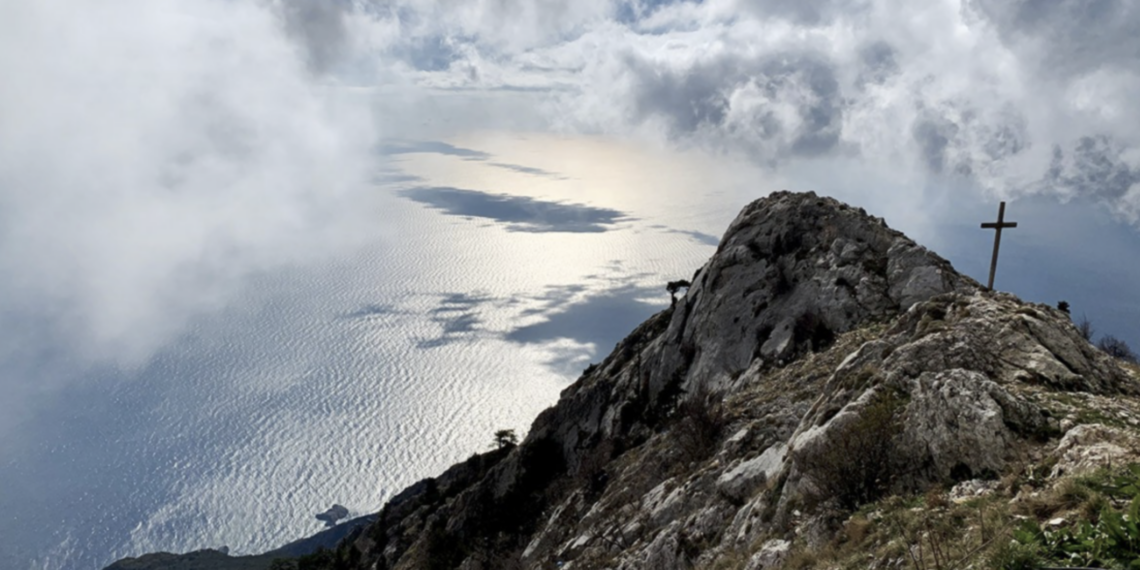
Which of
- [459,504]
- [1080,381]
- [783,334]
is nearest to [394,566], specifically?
[459,504]

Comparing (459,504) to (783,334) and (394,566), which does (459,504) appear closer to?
(394,566)

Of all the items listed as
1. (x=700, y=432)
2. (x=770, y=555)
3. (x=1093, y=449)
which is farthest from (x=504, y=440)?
(x=1093, y=449)

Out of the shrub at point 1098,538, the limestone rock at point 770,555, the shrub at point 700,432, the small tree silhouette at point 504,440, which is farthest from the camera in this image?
the small tree silhouette at point 504,440

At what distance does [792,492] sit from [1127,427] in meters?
7.98

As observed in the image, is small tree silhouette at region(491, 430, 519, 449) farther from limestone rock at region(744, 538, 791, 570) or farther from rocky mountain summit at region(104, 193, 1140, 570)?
limestone rock at region(744, 538, 791, 570)

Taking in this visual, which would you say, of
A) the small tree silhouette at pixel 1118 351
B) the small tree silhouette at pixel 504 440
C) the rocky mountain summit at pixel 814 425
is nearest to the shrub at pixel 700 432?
the rocky mountain summit at pixel 814 425

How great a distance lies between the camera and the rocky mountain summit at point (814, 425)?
14.4 metres

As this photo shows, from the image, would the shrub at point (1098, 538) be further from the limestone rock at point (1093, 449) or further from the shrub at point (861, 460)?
the shrub at point (861, 460)

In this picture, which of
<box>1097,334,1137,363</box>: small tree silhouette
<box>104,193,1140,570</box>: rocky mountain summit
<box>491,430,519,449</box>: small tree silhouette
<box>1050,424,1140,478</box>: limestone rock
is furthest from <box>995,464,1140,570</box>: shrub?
<box>491,430,519,449</box>: small tree silhouette

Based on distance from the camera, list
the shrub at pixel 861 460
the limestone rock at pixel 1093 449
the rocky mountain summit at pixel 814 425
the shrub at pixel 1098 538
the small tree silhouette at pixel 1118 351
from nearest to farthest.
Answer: the shrub at pixel 1098 538
the limestone rock at pixel 1093 449
the rocky mountain summit at pixel 814 425
the shrub at pixel 861 460
the small tree silhouette at pixel 1118 351

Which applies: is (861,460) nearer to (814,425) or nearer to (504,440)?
(814,425)

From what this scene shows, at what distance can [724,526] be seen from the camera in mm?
21266

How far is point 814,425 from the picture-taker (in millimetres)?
20469

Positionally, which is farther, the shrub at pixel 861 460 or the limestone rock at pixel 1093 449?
the shrub at pixel 861 460
